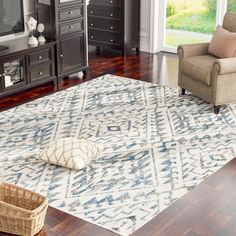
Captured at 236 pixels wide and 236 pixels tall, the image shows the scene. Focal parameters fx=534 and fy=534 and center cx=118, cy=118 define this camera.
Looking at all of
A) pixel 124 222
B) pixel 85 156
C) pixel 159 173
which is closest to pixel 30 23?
pixel 85 156

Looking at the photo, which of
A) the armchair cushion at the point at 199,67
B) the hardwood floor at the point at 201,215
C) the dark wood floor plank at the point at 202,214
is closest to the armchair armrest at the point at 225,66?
the armchair cushion at the point at 199,67

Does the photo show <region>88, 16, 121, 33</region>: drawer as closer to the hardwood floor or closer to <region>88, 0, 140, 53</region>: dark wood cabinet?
<region>88, 0, 140, 53</region>: dark wood cabinet

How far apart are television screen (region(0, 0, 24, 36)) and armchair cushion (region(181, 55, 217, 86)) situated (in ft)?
6.13

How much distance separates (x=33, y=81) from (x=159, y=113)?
1515 mm

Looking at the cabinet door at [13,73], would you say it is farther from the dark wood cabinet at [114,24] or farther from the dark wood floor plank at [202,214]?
the dark wood floor plank at [202,214]

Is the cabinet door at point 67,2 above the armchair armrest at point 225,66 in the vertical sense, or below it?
above

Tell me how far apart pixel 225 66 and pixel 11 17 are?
239 cm

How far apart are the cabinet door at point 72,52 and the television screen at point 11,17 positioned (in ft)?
1.77

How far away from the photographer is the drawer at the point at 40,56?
585cm

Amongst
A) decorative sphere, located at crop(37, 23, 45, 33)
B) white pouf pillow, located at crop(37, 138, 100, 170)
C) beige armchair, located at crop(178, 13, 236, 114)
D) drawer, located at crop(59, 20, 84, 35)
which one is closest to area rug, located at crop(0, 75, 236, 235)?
white pouf pillow, located at crop(37, 138, 100, 170)

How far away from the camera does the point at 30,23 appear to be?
602 cm

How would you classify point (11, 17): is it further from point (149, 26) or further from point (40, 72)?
point (149, 26)

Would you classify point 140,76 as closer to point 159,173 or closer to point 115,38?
point 115,38

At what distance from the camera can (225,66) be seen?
5129mm
